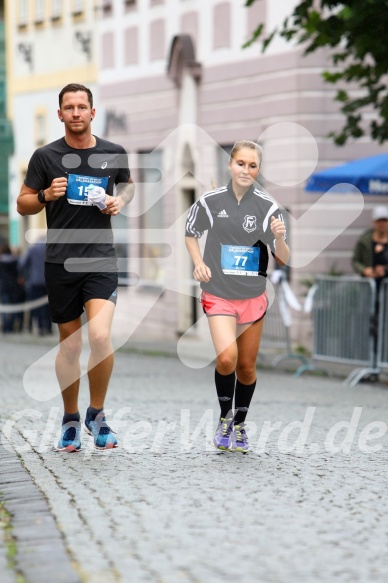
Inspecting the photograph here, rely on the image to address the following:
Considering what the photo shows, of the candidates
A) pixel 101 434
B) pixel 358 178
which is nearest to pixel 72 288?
pixel 101 434

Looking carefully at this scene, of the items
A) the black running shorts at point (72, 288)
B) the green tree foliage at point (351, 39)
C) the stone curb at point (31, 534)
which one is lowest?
the stone curb at point (31, 534)

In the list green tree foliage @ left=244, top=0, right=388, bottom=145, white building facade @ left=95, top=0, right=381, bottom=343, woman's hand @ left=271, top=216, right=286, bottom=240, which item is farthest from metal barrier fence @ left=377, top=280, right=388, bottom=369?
woman's hand @ left=271, top=216, right=286, bottom=240

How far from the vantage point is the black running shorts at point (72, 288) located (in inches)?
325

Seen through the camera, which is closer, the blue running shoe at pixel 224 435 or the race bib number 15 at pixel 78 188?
the race bib number 15 at pixel 78 188

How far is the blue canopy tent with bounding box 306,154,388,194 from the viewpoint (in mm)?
17156

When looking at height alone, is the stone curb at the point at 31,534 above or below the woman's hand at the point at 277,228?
below

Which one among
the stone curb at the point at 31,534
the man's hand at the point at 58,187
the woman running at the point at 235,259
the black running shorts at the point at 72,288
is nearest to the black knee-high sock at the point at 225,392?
the woman running at the point at 235,259

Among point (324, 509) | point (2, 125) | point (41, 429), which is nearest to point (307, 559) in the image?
point (324, 509)

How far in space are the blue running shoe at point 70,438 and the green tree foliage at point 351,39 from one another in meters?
6.65

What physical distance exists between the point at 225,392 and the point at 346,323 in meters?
8.29

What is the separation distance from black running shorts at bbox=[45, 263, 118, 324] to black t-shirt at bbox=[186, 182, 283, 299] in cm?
53

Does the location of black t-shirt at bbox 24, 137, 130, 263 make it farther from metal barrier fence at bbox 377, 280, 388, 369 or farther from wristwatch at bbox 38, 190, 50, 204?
metal barrier fence at bbox 377, 280, 388, 369

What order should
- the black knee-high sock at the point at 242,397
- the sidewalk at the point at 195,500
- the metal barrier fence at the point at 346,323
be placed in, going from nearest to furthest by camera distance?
the sidewalk at the point at 195,500 < the black knee-high sock at the point at 242,397 < the metal barrier fence at the point at 346,323

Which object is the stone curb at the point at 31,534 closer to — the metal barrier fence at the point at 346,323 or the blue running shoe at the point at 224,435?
the blue running shoe at the point at 224,435
